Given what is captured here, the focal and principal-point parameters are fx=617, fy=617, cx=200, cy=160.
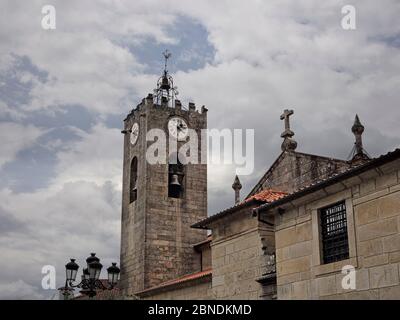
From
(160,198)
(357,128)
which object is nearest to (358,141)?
(357,128)

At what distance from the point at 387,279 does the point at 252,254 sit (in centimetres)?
420

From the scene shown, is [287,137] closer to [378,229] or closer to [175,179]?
[378,229]

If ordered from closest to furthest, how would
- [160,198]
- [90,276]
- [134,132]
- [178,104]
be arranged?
[90,276]
[160,198]
[178,104]
[134,132]

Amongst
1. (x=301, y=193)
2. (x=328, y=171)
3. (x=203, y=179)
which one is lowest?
(x=301, y=193)

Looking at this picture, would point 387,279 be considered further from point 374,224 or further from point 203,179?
point 203,179

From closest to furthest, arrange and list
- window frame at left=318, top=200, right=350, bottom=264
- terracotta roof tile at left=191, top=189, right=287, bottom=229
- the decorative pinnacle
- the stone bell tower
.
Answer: window frame at left=318, top=200, right=350, bottom=264 → terracotta roof tile at left=191, top=189, right=287, bottom=229 → the decorative pinnacle → the stone bell tower

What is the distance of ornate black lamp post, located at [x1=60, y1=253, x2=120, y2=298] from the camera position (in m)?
16.0

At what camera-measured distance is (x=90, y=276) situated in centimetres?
1602

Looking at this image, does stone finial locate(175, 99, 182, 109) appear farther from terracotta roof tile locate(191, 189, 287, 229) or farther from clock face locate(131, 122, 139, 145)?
terracotta roof tile locate(191, 189, 287, 229)

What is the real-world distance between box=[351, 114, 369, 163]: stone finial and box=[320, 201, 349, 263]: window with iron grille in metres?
7.35

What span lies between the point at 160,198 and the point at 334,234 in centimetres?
2036

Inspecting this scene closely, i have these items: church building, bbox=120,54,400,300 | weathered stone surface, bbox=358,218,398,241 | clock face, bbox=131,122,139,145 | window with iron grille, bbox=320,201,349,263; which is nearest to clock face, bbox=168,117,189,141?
clock face, bbox=131,122,139,145

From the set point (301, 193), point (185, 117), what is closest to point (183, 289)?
point (301, 193)
